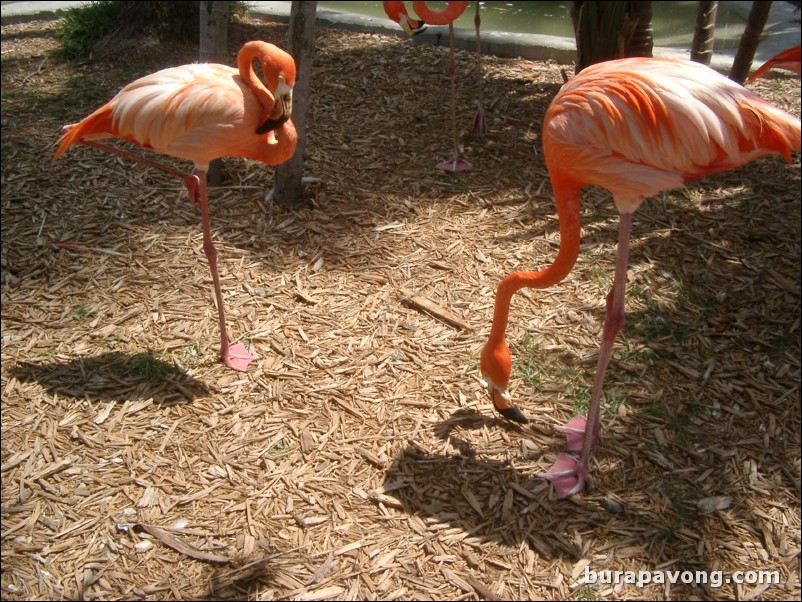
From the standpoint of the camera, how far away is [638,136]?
238 cm

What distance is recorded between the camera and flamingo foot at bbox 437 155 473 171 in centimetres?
478

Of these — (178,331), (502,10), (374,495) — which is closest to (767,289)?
(374,495)

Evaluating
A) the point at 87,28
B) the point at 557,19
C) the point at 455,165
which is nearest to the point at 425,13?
the point at 455,165

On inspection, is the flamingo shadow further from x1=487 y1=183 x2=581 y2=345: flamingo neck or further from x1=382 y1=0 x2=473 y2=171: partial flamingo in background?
x1=382 y1=0 x2=473 y2=171: partial flamingo in background

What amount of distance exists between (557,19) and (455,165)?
5.64 m

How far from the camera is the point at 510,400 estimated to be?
9.82 ft

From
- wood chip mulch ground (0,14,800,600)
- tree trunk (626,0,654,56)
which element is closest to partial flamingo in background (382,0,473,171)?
wood chip mulch ground (0,14,800,600)

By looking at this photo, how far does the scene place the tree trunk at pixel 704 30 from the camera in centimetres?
512

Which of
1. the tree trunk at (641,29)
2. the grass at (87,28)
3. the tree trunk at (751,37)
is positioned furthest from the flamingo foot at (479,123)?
the grass at (87,28)

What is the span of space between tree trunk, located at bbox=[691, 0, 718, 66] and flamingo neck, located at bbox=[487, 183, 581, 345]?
323 centimetres

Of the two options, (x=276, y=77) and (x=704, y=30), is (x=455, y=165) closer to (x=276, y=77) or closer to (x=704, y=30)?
(x=276, y=77)

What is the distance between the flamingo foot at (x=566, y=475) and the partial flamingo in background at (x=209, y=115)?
1534 millimetres

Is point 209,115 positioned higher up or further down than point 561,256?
higher up

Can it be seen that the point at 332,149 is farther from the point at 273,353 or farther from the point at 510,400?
the point at 510,400
